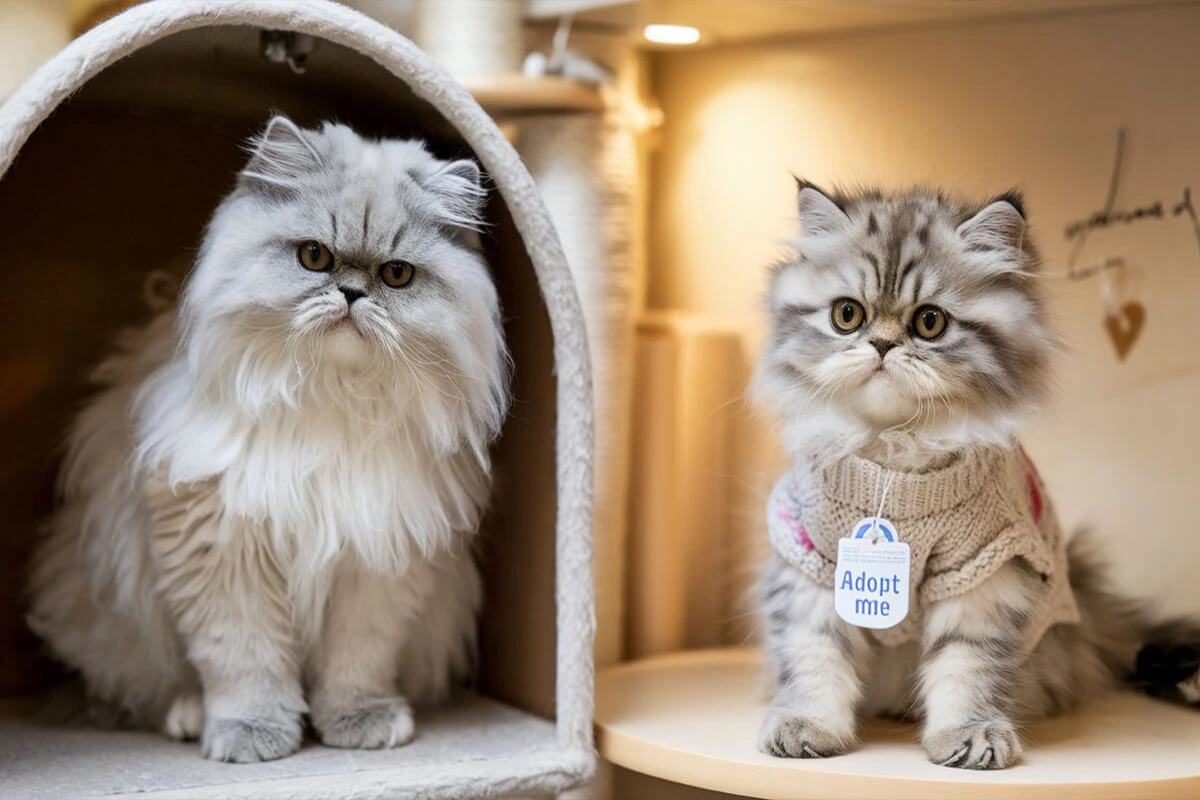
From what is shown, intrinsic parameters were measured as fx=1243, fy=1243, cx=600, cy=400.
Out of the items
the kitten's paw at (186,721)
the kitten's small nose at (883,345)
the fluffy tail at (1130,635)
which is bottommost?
the kitten's paw at (186,721)

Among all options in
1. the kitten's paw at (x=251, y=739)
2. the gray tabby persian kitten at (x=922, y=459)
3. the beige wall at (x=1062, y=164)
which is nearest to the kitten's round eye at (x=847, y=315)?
the gray tabby persian kitten at (x=922, y=459)

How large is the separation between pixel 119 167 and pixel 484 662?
983 millimetres

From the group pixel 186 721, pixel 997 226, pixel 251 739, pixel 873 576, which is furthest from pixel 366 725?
pixel 997 226

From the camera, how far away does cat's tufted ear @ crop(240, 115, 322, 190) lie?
153 cm

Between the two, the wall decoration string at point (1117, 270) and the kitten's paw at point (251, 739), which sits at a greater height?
the wall decoration string at point (1117, 270)

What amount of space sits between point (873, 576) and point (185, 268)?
1.20 metres

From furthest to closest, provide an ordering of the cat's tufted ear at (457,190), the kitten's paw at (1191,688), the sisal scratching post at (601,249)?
the sisal scratching post at (601,249)
the kitten's paw at (1191,688)
the cat's tufted ear at (457,190)

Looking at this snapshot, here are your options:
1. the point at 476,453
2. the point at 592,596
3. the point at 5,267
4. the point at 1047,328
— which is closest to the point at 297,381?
the point at 476,453

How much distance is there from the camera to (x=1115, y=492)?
1982 mm

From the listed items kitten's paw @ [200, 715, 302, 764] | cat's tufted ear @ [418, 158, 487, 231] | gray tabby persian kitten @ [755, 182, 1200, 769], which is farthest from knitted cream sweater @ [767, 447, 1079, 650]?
kitten's paw @ [200, 715, 302, 764]

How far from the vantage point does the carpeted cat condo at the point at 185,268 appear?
149 cm

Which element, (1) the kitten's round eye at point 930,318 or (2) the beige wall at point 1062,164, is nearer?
(1) the kitten's round eye at point 930,318

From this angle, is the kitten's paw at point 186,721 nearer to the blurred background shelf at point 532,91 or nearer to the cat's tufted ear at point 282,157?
the cat's tufted ear at point 282,157

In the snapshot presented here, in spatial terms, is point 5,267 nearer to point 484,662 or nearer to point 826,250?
point 484,662
